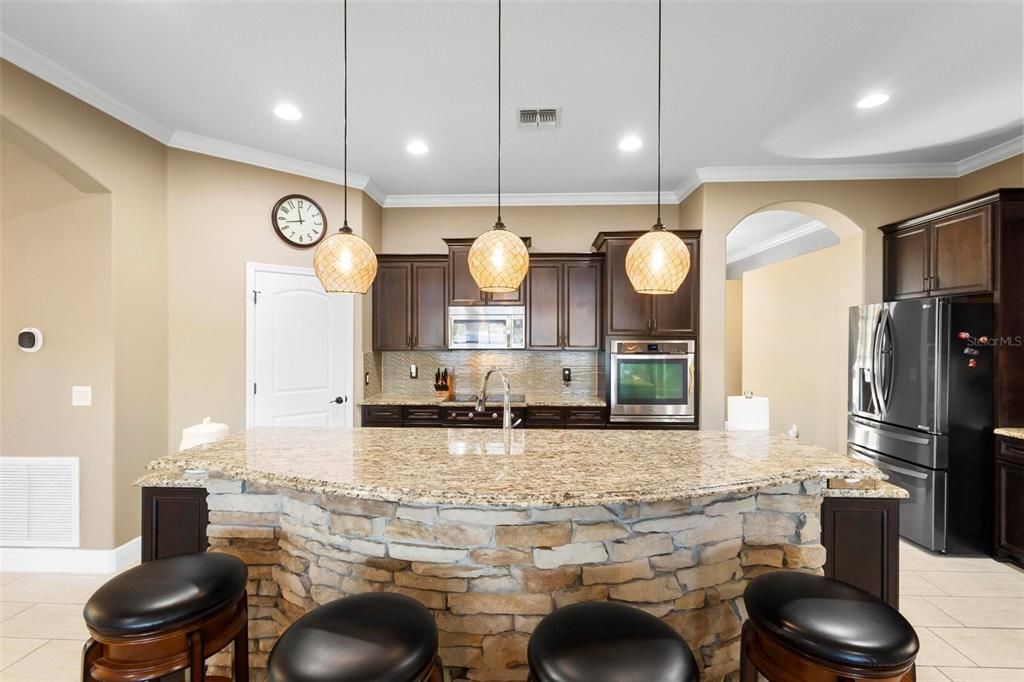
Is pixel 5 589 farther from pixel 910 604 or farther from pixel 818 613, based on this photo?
pixel 910 604

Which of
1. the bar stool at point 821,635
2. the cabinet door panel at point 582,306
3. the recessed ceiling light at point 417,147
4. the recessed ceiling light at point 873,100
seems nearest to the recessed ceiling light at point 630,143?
the cabinet door panel at point 582,306

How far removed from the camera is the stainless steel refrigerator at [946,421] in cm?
316

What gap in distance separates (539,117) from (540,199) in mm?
1688

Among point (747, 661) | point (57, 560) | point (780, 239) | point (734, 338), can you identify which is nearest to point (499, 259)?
point (747, 661)

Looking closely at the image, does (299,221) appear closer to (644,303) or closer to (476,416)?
(476,416)

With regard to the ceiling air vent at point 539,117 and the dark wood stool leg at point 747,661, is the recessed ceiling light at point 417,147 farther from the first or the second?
the dark wood stool leg at point 747,661

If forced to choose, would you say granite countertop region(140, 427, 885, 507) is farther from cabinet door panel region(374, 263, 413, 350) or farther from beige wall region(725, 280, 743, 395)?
→ beige wall region(725, 280, 743, 395)

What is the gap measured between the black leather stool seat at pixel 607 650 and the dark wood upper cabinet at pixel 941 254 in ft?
12.1

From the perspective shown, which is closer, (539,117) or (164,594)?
(164,594)

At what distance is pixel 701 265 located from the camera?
4.14m

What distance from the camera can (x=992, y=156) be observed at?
144 inches

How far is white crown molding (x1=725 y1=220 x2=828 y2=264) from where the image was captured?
5840 millimetres

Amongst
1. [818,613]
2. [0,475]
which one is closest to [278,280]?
[0,475]

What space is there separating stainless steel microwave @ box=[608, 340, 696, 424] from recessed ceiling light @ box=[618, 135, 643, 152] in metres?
1.64
